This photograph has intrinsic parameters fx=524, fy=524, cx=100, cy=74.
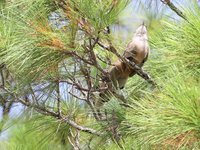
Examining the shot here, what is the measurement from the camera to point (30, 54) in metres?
1.04

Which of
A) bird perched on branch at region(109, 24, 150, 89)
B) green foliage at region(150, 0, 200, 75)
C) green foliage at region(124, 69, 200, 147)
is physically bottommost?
green foliage at region(124, 69, 200, 147)

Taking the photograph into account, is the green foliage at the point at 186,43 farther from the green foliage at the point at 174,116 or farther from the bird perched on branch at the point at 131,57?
the bird perched on branch at the point at 131,57

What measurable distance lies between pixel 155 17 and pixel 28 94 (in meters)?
0.56

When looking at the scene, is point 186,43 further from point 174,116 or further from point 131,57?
point 131,57

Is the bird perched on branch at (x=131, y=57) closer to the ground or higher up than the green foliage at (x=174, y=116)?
higher up

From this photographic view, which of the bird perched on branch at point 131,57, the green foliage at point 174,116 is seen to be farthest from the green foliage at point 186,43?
the bird perched on branch at point 131,57

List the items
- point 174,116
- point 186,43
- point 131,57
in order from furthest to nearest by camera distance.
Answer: point 131,57 < point 186,43 < point 174,116

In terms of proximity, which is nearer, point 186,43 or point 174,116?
point 174,116

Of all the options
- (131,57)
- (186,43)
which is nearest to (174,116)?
(186,43)

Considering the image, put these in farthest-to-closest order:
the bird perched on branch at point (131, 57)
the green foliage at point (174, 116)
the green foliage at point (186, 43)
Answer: the bird perched on branch at point (131, 57) → the green foliage at point (186, 43) → the green foliage at point (174, 116)

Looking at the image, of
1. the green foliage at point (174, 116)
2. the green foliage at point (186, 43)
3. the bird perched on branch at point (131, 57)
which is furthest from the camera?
the bird perched on branch at point (131, 57)

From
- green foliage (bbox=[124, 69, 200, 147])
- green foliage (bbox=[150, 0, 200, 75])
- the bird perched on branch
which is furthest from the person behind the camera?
the bird perched on branch

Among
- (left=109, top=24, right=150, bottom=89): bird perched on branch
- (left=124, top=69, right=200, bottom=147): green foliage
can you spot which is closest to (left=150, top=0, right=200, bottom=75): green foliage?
(left=124, top=69, right=200, bottom=147): green foliage

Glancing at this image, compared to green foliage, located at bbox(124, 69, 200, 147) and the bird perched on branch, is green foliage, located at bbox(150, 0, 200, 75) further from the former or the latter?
the bird perched on branch
